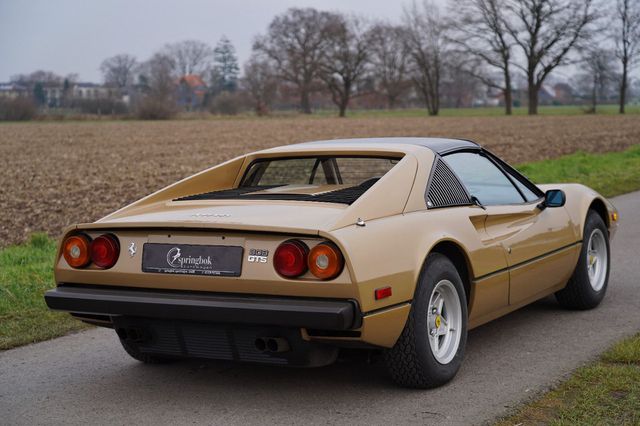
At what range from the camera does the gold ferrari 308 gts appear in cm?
399

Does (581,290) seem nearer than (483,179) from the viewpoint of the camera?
No

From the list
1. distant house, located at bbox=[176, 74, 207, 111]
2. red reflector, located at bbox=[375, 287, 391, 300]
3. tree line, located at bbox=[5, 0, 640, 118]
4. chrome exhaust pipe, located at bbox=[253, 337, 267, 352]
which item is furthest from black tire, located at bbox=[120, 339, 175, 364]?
distant house, located at bbox=[176, 74, 207, 111]

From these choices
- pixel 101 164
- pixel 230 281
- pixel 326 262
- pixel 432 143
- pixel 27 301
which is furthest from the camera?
pixel 101 164

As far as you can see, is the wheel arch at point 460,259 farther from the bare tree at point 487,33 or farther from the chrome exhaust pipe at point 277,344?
the bare tree at point 487,33

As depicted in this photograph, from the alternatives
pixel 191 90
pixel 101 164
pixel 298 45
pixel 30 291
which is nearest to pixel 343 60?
pixel 298 45

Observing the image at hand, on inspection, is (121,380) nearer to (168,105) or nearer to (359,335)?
(359,335)

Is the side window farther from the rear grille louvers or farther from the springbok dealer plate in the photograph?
the springbok dealer plate

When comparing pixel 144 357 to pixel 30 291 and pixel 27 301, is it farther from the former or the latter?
pixel 30 291

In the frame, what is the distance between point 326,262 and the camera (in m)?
3.96

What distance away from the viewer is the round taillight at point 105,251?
4.43m

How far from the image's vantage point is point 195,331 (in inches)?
167

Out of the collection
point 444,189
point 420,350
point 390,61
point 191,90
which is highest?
point 390,61

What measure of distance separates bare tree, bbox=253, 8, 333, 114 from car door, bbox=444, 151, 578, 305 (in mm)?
89453

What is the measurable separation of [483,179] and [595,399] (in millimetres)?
1755
